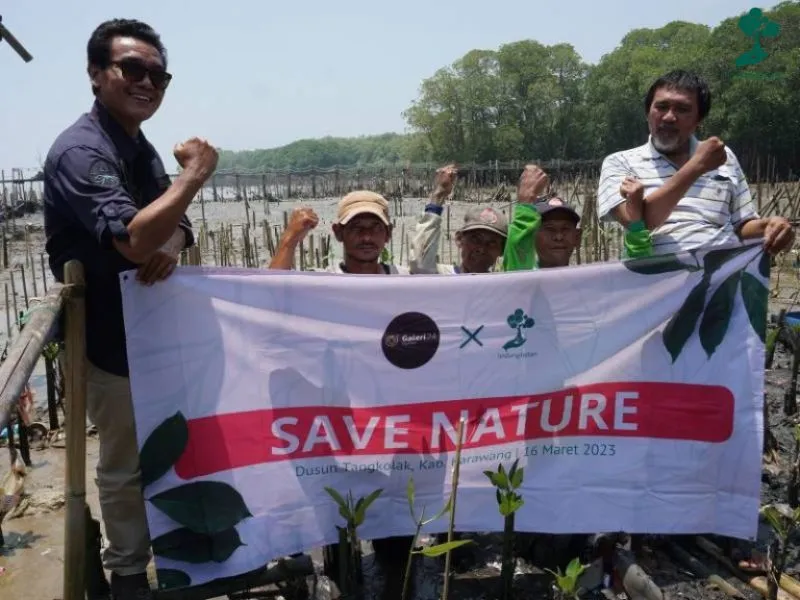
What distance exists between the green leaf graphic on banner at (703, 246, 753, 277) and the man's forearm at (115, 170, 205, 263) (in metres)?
2.10

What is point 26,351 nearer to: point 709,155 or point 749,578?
point 709,155

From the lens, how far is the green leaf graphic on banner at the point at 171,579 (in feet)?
8.21

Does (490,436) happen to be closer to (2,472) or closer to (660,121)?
(660,121)

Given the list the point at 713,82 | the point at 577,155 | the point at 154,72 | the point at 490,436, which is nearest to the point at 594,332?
the point at 490,436

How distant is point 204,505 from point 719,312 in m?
2.24

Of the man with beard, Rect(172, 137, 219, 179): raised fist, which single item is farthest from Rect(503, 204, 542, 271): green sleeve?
Rect(172, 137, 219, 179): raised fist

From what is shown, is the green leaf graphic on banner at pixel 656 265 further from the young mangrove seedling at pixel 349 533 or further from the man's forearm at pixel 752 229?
the young mangrove seedling at pixel 349 533

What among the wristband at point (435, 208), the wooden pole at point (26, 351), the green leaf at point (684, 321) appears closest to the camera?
the wooden pole at point (26, 351)

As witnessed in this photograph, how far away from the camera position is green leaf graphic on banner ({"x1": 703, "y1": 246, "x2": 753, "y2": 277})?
115 inches

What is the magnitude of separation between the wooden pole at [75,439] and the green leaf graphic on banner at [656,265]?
2.12m

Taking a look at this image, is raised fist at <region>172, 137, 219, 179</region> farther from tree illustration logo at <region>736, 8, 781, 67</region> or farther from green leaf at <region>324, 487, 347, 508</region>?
tree illustration logo at <region>736, 8, 781, 67</region>

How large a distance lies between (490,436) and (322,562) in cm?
98

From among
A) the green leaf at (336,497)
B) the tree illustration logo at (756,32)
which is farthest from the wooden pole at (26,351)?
the tree illustration logo at (756,32)

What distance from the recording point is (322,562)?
3.04m
